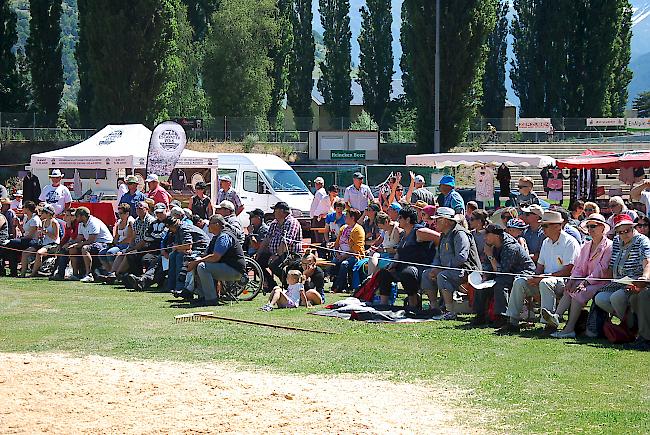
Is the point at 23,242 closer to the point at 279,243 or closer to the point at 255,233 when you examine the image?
the point at 255,233

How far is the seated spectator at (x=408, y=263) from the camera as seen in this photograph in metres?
13.9

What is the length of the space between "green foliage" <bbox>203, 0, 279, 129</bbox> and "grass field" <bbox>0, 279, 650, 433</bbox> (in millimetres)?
47688

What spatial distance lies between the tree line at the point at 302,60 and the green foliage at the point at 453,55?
0.21ft

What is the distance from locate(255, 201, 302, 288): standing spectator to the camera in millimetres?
16141

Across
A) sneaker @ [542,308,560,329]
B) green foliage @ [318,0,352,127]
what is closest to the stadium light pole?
green foliage @ [318,0,352,127]

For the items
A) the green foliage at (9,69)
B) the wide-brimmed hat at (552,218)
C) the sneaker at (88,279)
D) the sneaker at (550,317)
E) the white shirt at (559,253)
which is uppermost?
the green foliage at (9,69)

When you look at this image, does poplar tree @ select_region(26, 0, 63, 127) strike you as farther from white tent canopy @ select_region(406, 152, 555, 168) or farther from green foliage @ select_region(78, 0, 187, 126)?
white tent canopy @ select_region(406, 152, 555, 168)

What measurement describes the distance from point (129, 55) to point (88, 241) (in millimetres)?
32254

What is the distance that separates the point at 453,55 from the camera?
5003 centimetres

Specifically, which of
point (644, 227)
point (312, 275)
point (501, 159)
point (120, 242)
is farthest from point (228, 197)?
point (644, 227)

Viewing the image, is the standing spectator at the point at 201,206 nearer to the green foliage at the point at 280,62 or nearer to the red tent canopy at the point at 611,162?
the red tent canopy at the point at 611,162

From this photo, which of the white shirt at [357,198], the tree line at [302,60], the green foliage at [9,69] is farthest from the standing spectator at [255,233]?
the green foliage at [9,69]

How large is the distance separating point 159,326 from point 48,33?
47.3 metres

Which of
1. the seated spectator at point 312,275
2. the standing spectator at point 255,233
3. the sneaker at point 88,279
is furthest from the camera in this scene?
the sneaker at point 88,279
